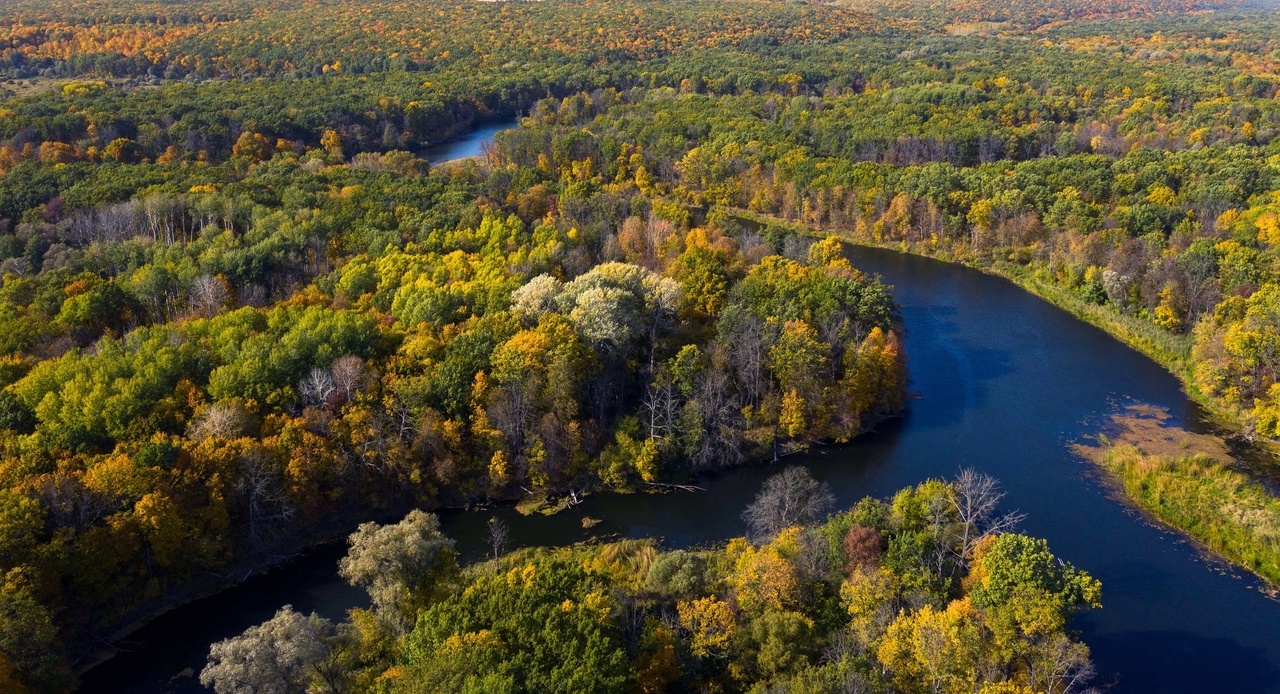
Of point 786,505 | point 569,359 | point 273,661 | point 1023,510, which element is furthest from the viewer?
point 569,359

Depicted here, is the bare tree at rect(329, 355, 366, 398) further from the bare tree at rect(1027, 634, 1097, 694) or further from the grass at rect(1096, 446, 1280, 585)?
the grass at rect(1096, 446, 1280, 585)

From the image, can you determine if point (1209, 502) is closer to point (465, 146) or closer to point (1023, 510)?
point (1023, 510)

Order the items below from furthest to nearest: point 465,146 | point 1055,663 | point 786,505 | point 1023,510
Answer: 1. point 465,146
2. point 1023,510
3. point 786,505
4. point 1055,663

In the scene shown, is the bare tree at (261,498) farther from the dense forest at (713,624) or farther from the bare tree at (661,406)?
the bare tree at (661,406)

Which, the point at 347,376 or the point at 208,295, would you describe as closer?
the point at 347,376

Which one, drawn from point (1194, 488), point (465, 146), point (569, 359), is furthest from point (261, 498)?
point (465, 146)

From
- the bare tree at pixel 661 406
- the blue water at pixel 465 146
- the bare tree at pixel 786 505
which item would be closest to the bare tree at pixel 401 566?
the bare tree at pixel 786 505

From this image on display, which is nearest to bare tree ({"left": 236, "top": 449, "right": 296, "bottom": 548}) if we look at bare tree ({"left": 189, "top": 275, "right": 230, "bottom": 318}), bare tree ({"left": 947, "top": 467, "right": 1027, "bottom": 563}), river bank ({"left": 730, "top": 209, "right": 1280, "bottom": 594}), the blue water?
bare tree ({"left": 189, "top": 275, "right": 230, "bottom": 318})

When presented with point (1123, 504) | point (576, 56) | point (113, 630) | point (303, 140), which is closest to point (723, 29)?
point (576, 56)
